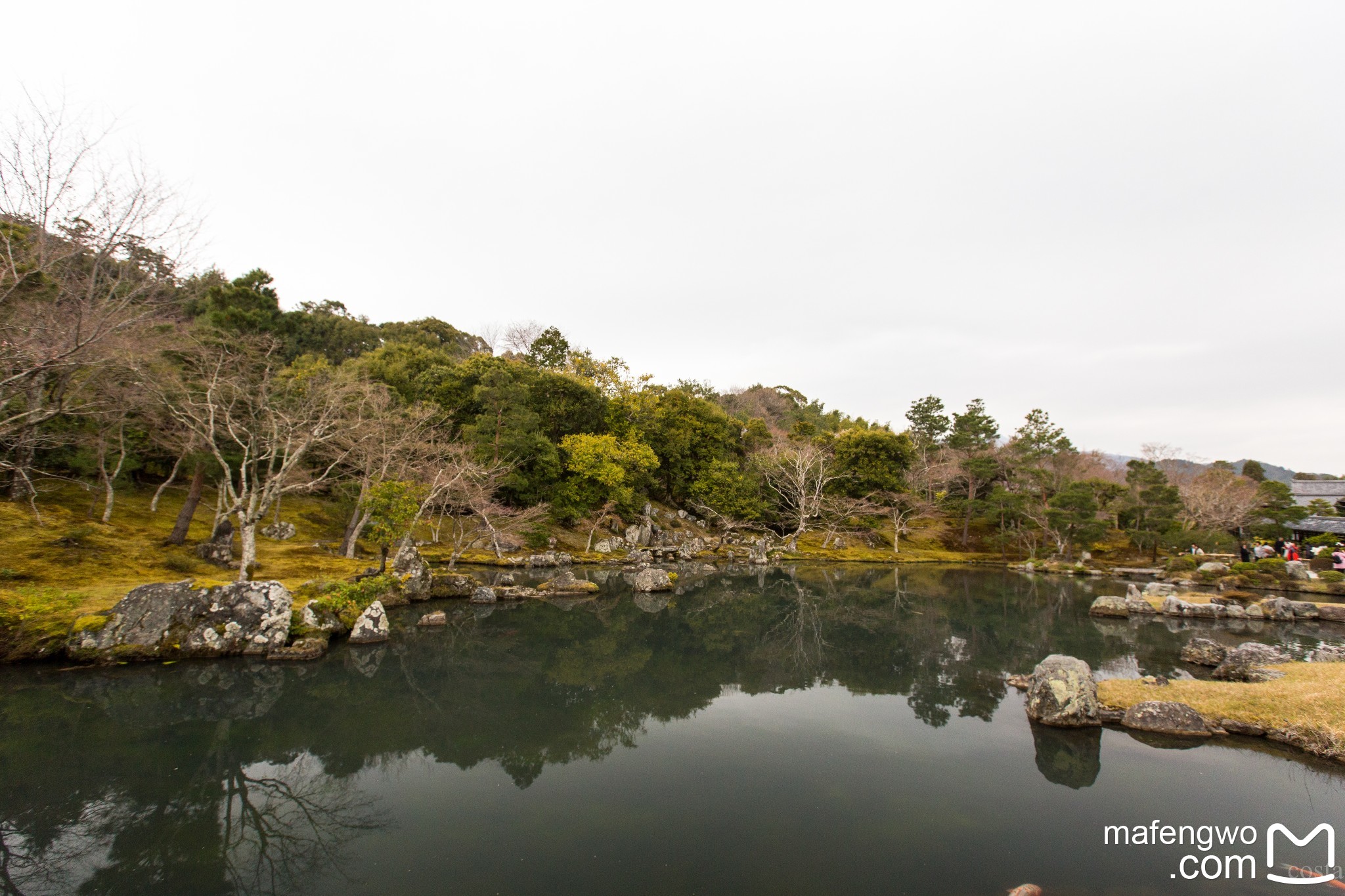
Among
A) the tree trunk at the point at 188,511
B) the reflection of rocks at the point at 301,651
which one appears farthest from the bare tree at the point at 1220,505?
the tree trunk at the point at 188,511

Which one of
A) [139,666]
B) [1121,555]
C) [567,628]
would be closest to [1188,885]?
[567,628]

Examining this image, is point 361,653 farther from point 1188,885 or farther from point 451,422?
point 451,422

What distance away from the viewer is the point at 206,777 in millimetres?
6641

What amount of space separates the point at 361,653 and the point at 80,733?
4640mm

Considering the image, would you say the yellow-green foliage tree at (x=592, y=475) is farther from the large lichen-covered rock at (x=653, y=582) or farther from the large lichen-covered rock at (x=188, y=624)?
the large lichen-covered rock at (x=188, y=624)

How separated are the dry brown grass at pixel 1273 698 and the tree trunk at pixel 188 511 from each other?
2593 centimetres

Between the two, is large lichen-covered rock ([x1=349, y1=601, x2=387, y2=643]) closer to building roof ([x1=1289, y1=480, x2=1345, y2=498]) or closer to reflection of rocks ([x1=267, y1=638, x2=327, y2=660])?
reflection of rocks ([x1=267, y1=638, x2=327, y2=660])

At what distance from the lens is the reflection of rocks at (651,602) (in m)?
18.7

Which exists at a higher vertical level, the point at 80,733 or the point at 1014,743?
the point at 1014,743

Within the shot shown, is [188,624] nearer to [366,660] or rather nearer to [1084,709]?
[366,660]

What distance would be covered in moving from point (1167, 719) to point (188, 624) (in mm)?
17997

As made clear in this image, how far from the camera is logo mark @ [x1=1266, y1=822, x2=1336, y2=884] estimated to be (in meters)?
4.99

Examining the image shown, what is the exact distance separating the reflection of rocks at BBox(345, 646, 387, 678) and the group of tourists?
38.7 metres

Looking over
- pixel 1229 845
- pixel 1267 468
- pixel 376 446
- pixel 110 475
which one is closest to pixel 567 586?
pixel 376 446
